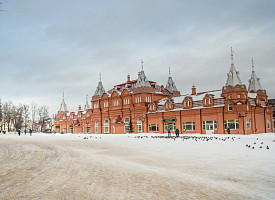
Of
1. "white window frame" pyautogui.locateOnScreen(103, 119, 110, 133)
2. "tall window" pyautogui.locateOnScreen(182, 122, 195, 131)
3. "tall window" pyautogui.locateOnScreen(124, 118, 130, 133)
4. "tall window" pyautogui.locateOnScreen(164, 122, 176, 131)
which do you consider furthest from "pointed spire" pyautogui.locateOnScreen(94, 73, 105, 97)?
"tall window" pyautogui.locateOnScreen(182, 122, 195, 131)

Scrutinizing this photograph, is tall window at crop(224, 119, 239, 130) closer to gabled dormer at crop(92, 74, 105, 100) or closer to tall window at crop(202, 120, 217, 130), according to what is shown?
tall window at crop(202, 120, 217, 130)

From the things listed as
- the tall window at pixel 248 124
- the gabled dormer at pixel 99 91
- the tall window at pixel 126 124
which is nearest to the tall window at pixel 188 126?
the tall window at pixel 248 124

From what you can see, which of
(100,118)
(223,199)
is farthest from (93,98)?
(223,199)

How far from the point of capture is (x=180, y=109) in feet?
153

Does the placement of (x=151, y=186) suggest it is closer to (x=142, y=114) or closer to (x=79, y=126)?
(x=142, y=114)

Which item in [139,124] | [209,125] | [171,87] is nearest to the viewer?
[209,125]

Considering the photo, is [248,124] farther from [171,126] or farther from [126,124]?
[126,124]

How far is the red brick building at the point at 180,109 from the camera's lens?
40000mm

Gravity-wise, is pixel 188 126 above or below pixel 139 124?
below

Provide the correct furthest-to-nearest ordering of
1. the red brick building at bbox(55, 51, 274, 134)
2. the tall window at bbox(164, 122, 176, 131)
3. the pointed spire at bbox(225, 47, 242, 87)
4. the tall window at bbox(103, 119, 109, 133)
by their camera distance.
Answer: the tall window at bbox(103, 119, 109, 133) → the tall window at bbox(164, 122, 176, 131) → the pointed spire at bbox(225, 47, 242, 87) → the red brick building at bbox(55, 51, 274, 134)

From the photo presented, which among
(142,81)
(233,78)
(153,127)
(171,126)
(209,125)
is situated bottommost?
(153,127)

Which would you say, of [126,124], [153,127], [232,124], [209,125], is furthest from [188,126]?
[126,124]

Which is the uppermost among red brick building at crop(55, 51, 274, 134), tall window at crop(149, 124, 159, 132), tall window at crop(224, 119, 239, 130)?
red brick building at crop(55, 51, 274, 134)

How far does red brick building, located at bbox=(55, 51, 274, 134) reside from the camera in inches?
1575
